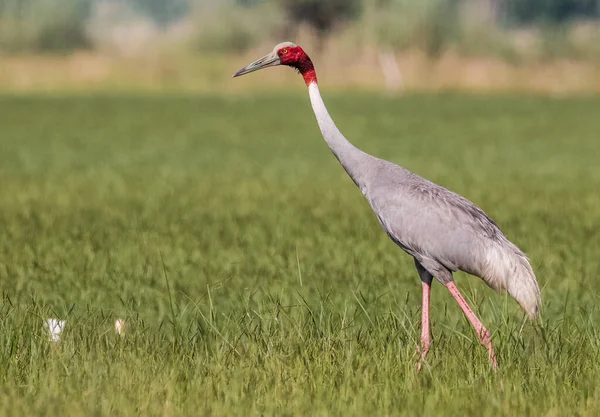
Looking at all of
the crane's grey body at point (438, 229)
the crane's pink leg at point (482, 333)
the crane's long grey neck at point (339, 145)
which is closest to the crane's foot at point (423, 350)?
the crane's pink leg at point (482, 333)

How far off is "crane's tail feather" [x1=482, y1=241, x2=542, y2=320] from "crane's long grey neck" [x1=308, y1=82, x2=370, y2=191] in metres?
0.89

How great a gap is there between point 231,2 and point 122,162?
64784mm

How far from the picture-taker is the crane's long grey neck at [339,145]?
23.0 ft

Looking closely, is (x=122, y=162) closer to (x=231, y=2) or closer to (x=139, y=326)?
(x=139, y=326)

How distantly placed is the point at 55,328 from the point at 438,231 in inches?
89.4

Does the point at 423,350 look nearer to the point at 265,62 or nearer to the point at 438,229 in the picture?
the point at 438,229

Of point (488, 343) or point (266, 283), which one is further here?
point (266, 283)

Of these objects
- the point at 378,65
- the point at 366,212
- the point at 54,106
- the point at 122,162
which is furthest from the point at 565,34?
the point at 366,212

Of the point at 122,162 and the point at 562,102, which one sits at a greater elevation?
the point at 122,162

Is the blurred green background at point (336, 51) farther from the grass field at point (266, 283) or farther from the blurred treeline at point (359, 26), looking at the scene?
the grass field at point (266, 283)

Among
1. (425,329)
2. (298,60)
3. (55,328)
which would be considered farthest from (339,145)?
(55,328)

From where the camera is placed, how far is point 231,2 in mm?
86500

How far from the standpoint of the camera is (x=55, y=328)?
6852mm

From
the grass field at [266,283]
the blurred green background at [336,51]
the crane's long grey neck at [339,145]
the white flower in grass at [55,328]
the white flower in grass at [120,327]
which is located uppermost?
the crane's long grey neck at [339,145]
